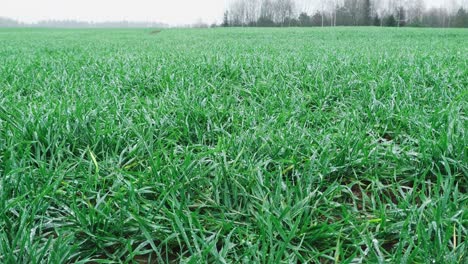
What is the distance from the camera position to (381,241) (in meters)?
1.20

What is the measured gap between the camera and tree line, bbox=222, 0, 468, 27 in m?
56.2

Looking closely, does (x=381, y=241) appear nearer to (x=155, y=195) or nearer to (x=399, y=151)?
(x=399, y=151)

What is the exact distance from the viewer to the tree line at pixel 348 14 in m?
56.2

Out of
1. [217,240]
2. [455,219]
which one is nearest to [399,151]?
[455,219]

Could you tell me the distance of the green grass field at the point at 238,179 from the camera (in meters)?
1.16

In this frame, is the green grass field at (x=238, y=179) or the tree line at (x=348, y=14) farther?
the tree line at (x=348, y=14)

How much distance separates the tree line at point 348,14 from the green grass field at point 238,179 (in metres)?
51.1

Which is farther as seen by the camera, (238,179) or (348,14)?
(348,14)

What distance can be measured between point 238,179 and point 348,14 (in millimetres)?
65072

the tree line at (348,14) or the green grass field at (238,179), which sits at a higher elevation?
the tree line at (348,14)

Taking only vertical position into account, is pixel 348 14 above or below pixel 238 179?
above

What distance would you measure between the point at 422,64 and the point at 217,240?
145 inches

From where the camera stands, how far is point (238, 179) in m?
1.52

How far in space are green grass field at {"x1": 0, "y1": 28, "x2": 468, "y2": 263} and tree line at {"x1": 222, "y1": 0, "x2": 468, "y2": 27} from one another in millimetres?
51076
